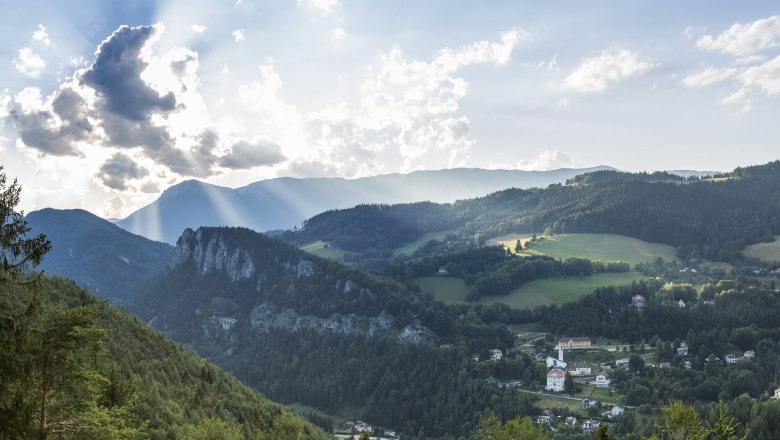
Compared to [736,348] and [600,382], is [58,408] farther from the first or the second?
[736,348]

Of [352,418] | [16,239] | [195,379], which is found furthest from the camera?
[352,418]

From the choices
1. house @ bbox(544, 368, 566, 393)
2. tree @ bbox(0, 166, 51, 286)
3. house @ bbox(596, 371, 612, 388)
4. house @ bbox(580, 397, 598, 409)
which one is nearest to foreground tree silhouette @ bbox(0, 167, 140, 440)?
tree @ bbox(0, 166, 51, 286)

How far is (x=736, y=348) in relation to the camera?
174000mm

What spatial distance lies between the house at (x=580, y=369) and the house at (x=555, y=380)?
22.5 feet

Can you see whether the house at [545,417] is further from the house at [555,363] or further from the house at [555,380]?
the house at [555,363]

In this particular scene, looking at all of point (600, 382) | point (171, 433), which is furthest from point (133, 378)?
point (600, 382)

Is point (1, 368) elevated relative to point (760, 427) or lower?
elevated

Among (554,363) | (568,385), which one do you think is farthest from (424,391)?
(568,385)

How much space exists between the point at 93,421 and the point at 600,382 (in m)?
150

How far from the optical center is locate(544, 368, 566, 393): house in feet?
509

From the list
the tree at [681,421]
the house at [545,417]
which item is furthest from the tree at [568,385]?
the tree at [681,421]

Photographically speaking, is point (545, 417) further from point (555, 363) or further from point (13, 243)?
point (13, 243)

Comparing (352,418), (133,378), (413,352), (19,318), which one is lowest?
(352,418)

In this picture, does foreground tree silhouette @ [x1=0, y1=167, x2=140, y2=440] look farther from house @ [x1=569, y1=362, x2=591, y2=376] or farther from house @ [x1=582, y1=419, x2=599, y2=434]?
house @ [x1=569, y1=362, x2=591, y2=376]
